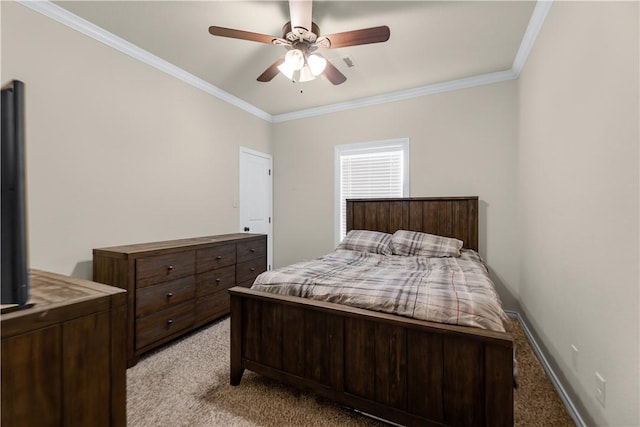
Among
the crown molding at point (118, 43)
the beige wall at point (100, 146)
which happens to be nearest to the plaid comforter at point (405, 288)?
the beige wall at point (100, 146)

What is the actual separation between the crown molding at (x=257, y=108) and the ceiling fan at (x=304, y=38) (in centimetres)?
108

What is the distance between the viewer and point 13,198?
0.66 metres

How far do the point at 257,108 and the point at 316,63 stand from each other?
219 centimetres

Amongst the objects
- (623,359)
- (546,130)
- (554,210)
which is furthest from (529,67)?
(623,359)

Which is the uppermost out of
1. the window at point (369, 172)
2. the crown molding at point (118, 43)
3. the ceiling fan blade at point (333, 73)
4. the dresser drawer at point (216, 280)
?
the crown molding at point (118, 43)

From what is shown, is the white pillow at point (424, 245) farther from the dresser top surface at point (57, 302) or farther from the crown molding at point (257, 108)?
the dresser top surface at point (57, 302)

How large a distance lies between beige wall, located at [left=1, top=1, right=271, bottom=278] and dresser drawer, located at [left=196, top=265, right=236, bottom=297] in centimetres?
64

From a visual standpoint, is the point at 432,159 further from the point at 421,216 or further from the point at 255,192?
the point at 255,192

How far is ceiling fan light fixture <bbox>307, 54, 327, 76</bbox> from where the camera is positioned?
2.10 meters

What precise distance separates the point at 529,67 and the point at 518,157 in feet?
2.93

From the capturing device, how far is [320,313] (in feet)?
5.24

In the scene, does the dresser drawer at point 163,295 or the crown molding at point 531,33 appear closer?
the crown molding at point 531,33

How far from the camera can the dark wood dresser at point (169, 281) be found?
2.10 meters

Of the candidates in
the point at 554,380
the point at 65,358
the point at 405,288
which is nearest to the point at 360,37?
the point at 405,288
